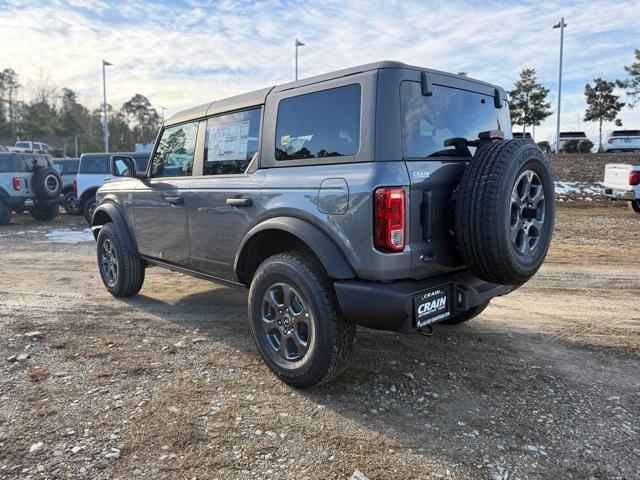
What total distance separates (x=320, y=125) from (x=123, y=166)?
284 centimetres

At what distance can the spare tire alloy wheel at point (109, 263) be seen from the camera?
18.1ft

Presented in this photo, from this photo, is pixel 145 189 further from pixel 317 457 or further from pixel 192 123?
pixel 317 457

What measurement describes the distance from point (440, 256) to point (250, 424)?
1.53m

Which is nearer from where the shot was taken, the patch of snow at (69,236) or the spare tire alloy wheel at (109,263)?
the spare tire alloy wheel at (109,263)

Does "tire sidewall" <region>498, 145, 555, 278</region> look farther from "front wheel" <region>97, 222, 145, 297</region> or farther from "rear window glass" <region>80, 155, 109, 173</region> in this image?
"rear window glass" <region>80, 155, 109, 173</region>

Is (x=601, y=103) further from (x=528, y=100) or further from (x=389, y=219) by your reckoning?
(x=389, y=219)

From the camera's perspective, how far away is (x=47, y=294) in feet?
19.5

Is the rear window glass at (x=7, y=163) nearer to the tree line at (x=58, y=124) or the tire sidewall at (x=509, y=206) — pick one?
the tire sidewall at (x=509, y=206)

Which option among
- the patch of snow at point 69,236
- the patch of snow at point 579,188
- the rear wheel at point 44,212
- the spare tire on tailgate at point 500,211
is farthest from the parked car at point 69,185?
the patch of snow at point 579,188

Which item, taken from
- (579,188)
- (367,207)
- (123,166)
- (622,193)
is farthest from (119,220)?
(579,188)

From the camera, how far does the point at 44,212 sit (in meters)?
14.2

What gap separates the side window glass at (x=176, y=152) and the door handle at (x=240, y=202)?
900mm

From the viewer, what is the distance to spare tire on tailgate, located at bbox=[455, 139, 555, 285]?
9.24ft

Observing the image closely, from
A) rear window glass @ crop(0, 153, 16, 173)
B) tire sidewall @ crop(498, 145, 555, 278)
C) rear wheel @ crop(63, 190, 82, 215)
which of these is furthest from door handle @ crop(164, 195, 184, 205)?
rear wheel @ crop(63, 190, 82, 215)
